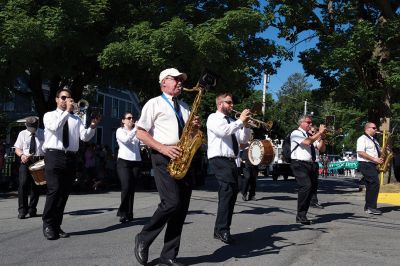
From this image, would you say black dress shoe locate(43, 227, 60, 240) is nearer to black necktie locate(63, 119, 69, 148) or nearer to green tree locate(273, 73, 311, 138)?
black necktie locate(63, 119, 69, 148)

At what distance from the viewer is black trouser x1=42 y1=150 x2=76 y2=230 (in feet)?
22.4

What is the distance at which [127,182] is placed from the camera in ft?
27.9

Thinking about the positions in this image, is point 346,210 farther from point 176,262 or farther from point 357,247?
point 176,262

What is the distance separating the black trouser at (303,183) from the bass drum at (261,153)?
3497mm

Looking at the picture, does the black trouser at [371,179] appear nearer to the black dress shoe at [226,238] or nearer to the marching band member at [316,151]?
the marching band member at [316,151]

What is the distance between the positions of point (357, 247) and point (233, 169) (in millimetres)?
1987

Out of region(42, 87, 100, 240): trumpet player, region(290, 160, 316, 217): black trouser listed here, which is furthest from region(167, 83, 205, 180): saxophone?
region(290, 160, 316, 217): black trouser

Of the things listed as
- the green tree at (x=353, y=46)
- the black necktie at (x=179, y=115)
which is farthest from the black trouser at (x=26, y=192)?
the green tree at (x=353, y=46)

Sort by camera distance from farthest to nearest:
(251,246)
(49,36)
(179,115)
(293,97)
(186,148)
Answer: (293,97), (49,36), (251,246), (179,115), (186,148)

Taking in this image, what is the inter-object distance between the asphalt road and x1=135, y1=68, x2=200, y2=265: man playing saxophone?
45cm

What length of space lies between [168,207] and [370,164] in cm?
662

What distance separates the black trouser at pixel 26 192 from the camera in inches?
366

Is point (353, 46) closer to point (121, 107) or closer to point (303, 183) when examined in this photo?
point (303, 183)

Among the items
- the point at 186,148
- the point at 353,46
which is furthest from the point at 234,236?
the point at 353,46
